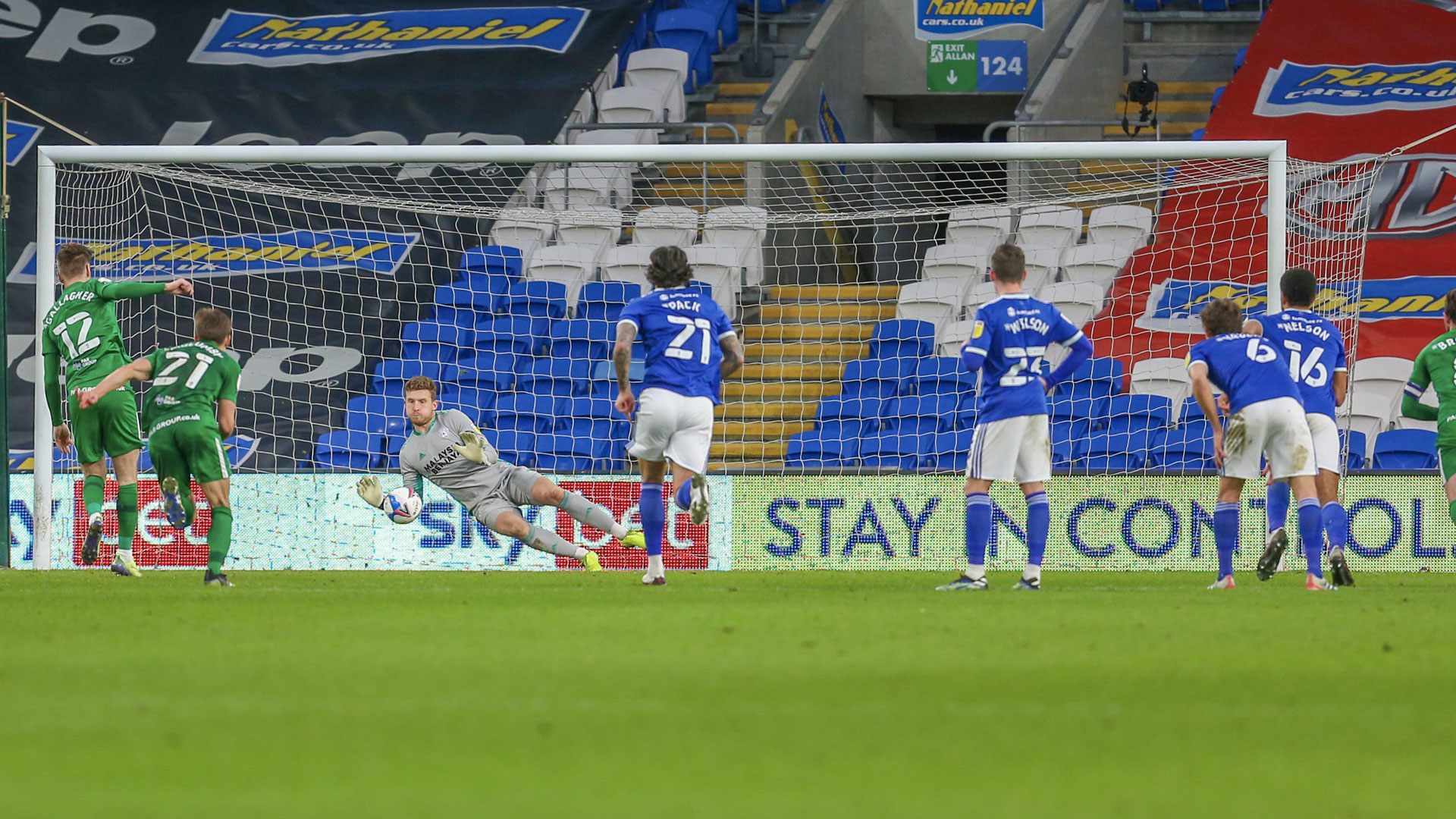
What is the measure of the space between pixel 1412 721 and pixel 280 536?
911 centimetres

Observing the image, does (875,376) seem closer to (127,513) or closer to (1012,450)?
(1012,450)

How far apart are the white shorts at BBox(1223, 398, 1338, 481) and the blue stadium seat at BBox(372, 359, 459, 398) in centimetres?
718

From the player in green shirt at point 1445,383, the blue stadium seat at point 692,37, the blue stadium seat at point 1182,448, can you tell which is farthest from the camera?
the blue stadium seat at point 692,37

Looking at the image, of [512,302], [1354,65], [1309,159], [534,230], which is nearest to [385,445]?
[512,302]

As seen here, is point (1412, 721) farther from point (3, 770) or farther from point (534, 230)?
point (534, 230)

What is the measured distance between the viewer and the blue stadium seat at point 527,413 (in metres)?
13.4

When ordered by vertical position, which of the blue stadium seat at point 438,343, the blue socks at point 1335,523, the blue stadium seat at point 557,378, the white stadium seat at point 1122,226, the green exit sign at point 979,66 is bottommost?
the blue socks at point 1335,523

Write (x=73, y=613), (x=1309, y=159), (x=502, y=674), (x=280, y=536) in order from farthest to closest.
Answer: (x=1309, y=159) → (x=280, y=536) → (x=73, y=613) → (x=502, y=674)

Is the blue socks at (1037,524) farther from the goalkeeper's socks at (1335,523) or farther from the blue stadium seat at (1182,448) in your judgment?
the blue stadium seat at (1182,448)

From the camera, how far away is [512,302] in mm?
14398

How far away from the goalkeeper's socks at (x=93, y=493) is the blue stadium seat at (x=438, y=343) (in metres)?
4.55

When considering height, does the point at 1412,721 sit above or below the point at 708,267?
below

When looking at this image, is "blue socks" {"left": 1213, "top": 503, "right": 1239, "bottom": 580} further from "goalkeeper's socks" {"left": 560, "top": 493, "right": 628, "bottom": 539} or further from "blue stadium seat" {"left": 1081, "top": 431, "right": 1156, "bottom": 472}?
"blue stadium seat" {"left": 1081, "top": 431, "right": 1156, "bottom": 472}

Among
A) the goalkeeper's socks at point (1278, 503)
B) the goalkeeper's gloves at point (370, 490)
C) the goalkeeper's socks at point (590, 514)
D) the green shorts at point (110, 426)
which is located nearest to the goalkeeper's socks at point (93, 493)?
the green shorts at point (110, 426)
